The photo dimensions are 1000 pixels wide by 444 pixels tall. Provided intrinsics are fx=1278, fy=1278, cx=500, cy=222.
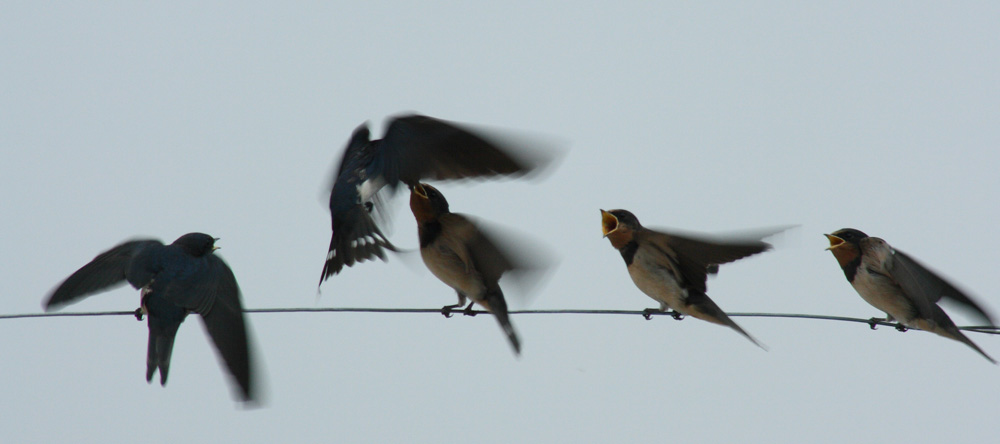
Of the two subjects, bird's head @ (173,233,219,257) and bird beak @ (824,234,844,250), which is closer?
bird's head @ (173,233,219,257)

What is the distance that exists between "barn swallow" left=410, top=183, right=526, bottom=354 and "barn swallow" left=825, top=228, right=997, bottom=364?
1829mm

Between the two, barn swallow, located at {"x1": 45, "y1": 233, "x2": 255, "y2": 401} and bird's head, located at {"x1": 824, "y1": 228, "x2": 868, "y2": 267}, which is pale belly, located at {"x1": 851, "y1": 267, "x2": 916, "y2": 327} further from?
barn swallow, located at {"x1": 45, "y1": 233, "x2": 255, "y2": 401}

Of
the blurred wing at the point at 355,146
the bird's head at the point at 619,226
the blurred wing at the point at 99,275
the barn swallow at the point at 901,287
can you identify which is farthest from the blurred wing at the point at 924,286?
the blurred wing at the point at 99,275

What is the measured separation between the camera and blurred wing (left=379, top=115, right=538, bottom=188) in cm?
561

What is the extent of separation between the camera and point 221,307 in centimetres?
534

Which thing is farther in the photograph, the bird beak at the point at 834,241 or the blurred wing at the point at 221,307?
the bird beak at the point at 834,241

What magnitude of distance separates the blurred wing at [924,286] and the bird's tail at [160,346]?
11.1ft

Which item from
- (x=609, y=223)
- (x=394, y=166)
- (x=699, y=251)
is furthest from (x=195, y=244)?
(x=699, y=251)

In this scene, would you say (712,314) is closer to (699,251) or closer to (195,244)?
(699,251)

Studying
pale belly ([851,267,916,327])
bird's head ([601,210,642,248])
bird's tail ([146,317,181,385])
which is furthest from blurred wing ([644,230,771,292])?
bird's tail ([146,317,181,385])

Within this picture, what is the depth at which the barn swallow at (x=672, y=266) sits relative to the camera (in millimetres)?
5707

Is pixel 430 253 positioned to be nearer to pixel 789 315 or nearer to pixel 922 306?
pixel 789 315

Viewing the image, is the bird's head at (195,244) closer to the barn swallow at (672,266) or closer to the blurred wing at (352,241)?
the blurred wing at (352,241)

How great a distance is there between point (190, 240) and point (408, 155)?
43.2 inches
